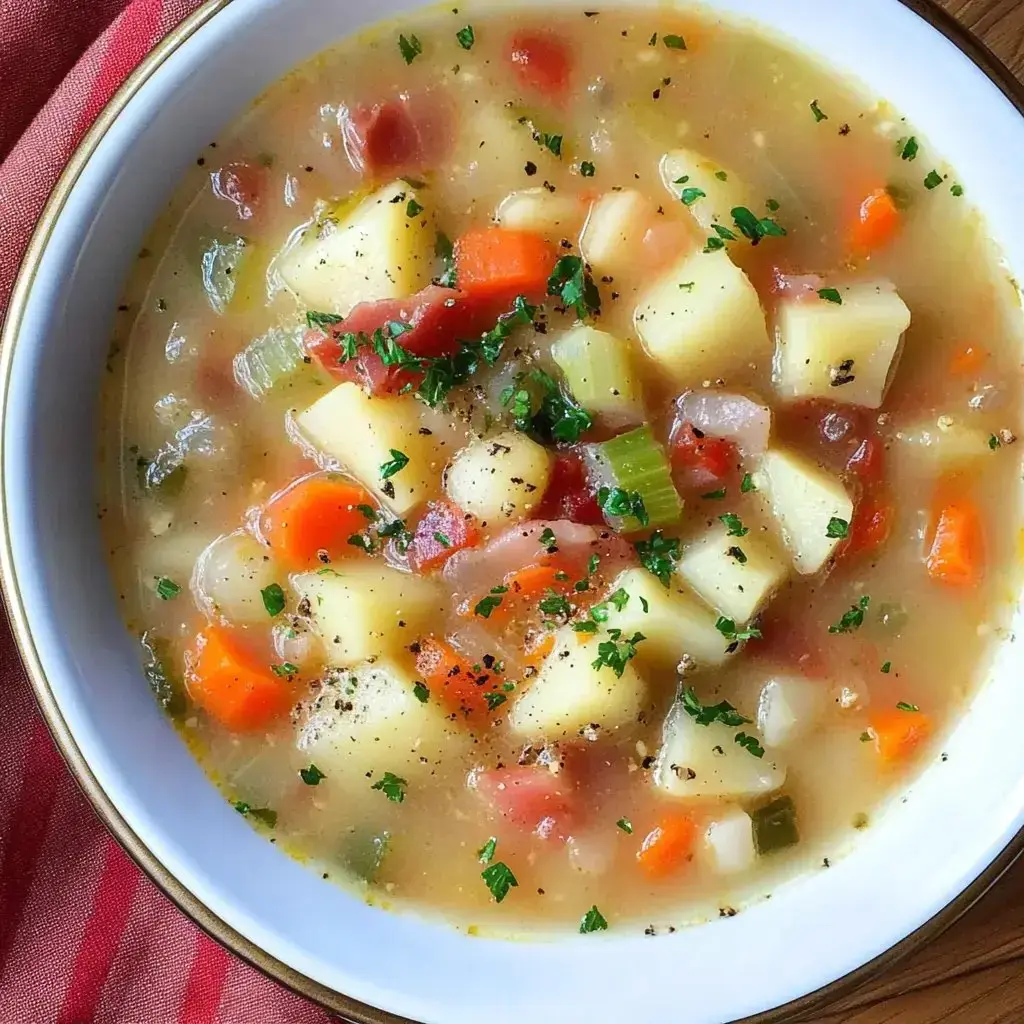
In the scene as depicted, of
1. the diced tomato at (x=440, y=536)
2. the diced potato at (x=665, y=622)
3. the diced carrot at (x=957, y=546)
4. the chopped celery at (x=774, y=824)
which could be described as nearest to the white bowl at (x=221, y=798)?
the chopped celery at (x=774, y=824)

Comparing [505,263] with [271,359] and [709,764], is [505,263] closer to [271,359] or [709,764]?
[271,359]

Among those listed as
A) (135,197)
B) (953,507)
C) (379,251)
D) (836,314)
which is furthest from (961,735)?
(135,197)

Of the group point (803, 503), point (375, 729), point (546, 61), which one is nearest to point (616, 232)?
point (546, 61)

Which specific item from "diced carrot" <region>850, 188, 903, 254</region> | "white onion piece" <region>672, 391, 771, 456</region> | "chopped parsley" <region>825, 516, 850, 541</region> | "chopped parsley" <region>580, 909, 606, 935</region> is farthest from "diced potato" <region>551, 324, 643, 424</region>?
"chopped parsley" <region>580, 909, 606, 935</region>

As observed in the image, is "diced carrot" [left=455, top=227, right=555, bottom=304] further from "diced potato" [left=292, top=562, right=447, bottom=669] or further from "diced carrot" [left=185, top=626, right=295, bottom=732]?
"diced carrot" [left=185, top=626, right=295, bottom=732]

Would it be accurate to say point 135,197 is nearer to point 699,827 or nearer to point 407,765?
point 407,765

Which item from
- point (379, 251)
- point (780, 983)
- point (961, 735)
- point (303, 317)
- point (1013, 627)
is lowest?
point (780, 983)
